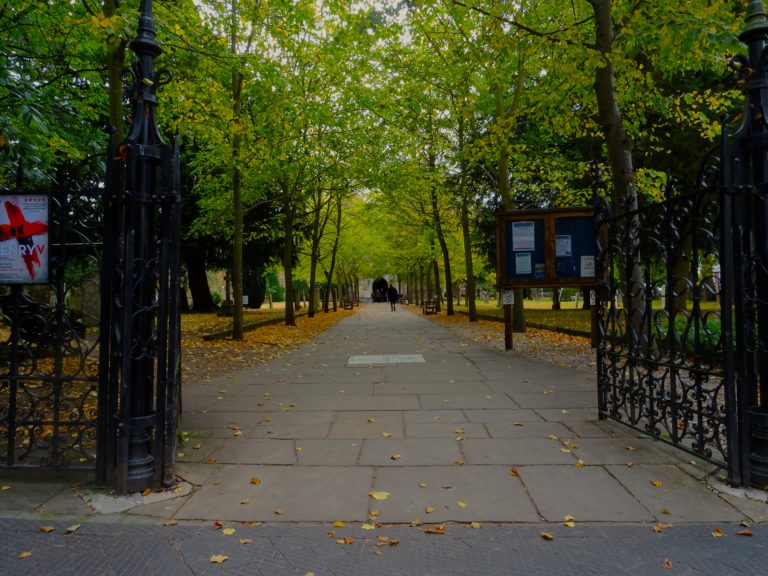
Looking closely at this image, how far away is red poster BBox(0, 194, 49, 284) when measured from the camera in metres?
4.15

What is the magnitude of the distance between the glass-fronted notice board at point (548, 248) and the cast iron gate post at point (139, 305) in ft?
23.2

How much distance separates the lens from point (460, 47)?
32.7 ft

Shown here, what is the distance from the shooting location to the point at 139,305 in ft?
12.7

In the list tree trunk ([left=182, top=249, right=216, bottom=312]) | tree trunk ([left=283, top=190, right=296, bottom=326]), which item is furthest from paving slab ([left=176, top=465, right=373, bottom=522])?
tree trunk ([left=182, top=249, right=216, bottom=312])

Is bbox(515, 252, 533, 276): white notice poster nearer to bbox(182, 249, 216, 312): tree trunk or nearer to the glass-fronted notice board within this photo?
the glass-fronted notice board

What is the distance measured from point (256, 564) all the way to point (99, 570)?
83 centimetres

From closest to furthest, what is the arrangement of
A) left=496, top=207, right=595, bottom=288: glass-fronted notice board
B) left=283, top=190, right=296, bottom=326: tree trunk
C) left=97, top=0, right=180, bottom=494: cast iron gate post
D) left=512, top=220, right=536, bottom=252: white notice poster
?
left=97, top=0, right=180, bottom=494: cast iron gate post, left=496, top=207, right=595, bottom=288: glass-fronted notice board, left=512, top=220, right=536, bottom=252: white notice poster, left=283, top=190, right=296, bottom=326: tree trunk

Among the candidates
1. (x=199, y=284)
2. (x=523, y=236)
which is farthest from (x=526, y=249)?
(x=199, y=284)

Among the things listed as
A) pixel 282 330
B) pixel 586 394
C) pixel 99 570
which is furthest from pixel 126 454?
pixel 282 330

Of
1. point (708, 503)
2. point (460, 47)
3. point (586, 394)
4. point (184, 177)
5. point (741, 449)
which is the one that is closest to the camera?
point (708, 503)

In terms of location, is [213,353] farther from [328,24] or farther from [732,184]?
[732,184]

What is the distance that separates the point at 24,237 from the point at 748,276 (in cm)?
548

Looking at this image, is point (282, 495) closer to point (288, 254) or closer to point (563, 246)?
point (563, 246)

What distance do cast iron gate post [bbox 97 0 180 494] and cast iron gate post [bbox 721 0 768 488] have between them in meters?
4.06
